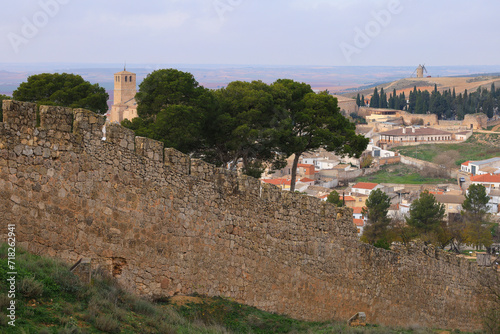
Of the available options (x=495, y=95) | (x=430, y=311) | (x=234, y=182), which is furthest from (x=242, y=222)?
(x=495, y=95)

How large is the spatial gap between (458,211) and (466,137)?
68.6 m

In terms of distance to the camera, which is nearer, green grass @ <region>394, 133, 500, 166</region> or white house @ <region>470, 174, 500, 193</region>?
white house @ <region>470, 174, 500, 193</region>

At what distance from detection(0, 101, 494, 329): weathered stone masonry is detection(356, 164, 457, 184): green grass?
89.3m

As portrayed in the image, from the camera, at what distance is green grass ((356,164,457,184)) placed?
4018 inches

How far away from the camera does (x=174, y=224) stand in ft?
32.1

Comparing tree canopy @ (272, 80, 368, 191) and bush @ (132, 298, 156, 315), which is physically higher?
tree canopy @ (272, 80, 368, 191)

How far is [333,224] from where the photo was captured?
13.4 meters

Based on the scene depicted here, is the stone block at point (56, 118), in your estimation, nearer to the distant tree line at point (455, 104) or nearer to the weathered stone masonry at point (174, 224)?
the weathered stone masonry at point (174, 224)

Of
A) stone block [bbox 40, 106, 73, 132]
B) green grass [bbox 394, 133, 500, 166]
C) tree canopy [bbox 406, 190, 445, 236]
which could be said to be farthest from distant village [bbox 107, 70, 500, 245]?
stone block [bbox 40, 106, 73, 132]

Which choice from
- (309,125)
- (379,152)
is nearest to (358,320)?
(309,125)

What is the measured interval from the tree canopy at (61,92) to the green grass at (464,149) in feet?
334

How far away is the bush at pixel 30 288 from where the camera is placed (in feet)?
21.7

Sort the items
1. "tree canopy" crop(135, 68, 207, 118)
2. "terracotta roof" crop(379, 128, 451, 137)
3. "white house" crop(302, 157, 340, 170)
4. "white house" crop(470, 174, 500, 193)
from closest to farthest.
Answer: "tree canopy" crop(135, 68, 207, 118)
"white house" crop(470, 174, 500, 193)
"white house" crop(302, 157, 340, 170)
"terracotta roof" crop(379, 128, 451, 137)

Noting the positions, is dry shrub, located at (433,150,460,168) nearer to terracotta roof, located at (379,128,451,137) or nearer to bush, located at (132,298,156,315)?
terracotta roof, located at (379,128,451,137)
